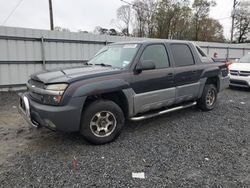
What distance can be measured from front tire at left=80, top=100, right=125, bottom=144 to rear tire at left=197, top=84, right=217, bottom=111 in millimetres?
2688

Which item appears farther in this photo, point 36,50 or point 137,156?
point 36,50

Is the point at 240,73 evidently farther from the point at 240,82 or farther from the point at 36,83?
the point at 36,83

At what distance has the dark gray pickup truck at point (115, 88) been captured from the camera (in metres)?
3.18

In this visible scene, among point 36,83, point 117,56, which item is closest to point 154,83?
point 117,56

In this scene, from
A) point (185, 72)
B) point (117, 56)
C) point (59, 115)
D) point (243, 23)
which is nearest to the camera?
point (59, 115)

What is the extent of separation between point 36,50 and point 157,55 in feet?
18.6

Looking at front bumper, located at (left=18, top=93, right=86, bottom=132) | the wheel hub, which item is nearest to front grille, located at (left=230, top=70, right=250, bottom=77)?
the wheel hub

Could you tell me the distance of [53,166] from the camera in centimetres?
296

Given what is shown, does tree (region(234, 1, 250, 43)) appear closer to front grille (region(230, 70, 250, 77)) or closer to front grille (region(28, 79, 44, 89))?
front grille (region(230, 70, 250, 77))

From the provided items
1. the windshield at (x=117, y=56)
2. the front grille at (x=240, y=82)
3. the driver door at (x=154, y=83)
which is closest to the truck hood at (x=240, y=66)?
the front grille at (x=240, y=82)

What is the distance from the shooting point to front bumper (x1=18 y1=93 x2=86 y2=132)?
122 inches

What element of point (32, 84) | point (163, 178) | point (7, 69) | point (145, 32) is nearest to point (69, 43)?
point (7, 69)

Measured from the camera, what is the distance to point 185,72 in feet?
15.7

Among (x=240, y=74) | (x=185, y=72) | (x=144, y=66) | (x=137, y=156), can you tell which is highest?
(x=144, y=66)
